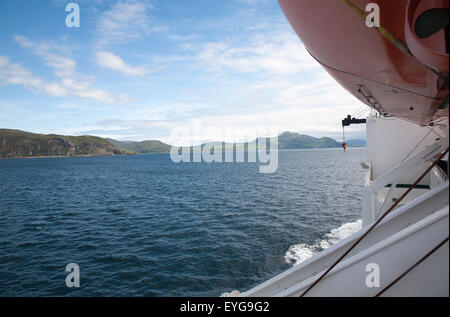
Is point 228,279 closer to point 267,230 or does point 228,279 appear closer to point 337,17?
point 267,230

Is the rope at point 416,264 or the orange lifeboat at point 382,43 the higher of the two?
the orange lifeboat at point 382,43

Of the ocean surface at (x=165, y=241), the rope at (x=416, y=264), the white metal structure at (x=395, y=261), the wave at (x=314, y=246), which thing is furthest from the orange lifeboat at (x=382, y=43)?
the wave at (x=314, y=246)

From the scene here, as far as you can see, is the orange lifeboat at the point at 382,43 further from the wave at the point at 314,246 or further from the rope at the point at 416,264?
the wave at the point at 314,246

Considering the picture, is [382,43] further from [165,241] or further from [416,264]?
[165,241]

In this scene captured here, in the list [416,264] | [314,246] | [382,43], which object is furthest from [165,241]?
[382,43]

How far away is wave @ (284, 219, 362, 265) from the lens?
50.6ft

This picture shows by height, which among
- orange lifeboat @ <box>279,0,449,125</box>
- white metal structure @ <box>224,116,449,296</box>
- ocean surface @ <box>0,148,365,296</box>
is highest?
orange lifeboat @ <box>279,0,449,125</box>

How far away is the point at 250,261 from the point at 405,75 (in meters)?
14.1

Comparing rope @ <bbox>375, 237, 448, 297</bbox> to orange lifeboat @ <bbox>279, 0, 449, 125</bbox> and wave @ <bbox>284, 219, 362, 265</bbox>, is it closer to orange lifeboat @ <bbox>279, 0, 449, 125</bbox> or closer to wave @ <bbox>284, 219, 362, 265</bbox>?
orange lifeboat @ <bbox>279, 0, 449, 125</bbox>

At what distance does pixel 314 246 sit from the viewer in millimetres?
17141

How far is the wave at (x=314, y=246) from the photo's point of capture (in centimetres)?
1541

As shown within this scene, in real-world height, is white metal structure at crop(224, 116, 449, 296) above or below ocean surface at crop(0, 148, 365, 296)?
above

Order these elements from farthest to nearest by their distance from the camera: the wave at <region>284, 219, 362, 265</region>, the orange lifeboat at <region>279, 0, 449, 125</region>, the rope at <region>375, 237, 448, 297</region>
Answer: the wave at <region>284, 219, 362, 265</region> < the rope at <region>375, 237, 448, 297</region> < the orange lifeboat at <region>279, 0, 449, 125</region>

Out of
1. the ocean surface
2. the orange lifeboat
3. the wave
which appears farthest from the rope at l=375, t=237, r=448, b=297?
the wave
